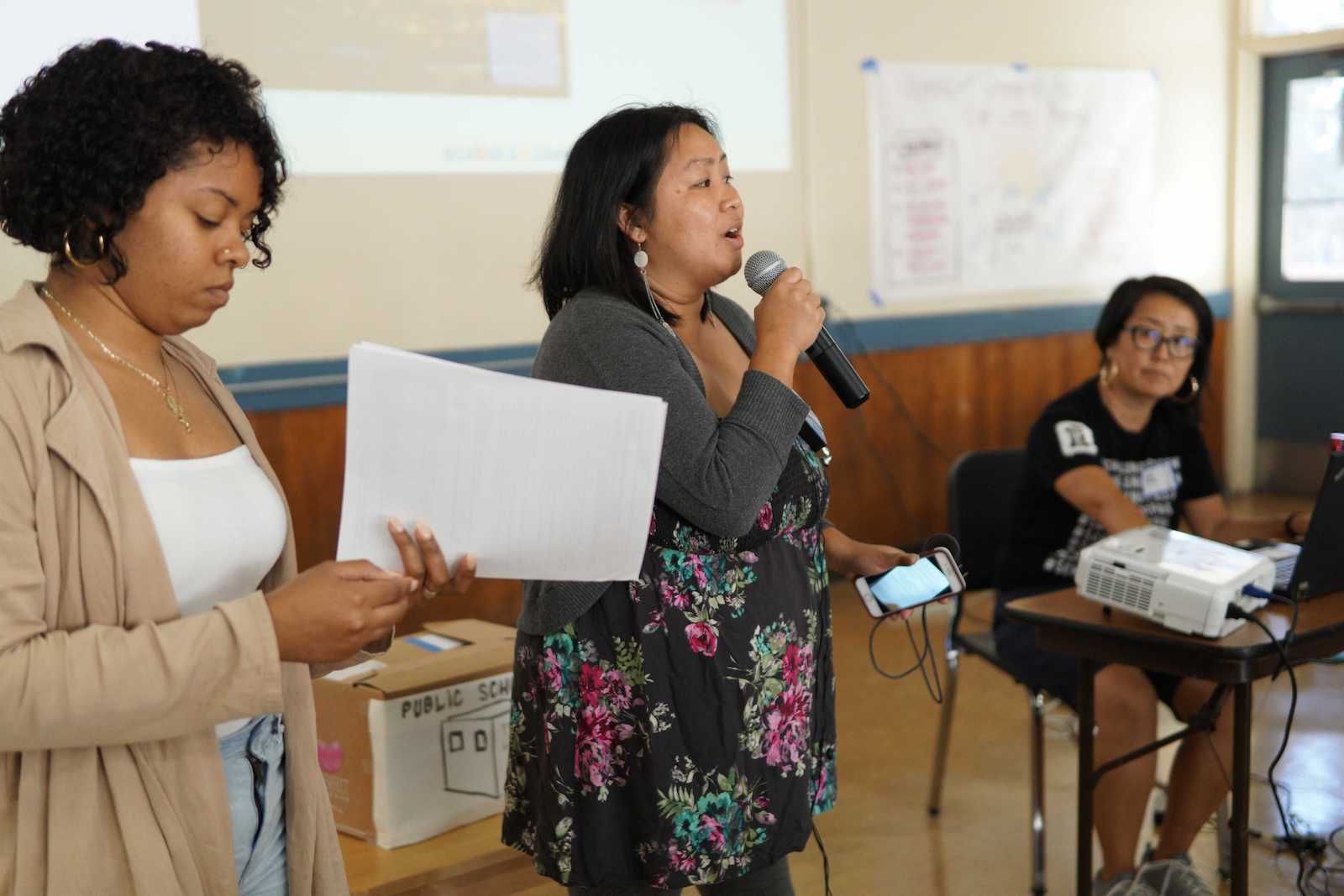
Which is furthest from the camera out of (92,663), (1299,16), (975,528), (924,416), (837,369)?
(1299,16)

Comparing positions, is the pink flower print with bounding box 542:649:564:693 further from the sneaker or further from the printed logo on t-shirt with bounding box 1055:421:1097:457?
the printed logo on t-shirt with bounding box 1055:421:1097:457

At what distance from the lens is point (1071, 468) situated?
264cm

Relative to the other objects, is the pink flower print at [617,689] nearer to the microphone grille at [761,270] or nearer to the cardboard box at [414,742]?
the microphone grille at [761,270]

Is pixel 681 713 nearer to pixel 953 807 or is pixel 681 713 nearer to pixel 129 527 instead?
pixel 129 527

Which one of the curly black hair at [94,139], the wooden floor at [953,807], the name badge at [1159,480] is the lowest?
the wooden floor at [953,807]

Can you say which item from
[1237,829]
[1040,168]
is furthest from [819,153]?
[1237,829]

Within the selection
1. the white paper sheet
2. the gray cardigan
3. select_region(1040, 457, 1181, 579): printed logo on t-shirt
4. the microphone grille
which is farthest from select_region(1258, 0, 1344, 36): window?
the white paper sheet

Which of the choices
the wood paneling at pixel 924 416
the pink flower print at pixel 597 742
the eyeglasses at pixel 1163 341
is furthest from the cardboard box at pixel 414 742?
the wood paneling at pixel 924 416

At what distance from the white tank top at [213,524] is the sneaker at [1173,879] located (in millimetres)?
1780

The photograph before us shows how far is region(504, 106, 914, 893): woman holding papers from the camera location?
4.75ft

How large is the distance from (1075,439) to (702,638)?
145 centimetres

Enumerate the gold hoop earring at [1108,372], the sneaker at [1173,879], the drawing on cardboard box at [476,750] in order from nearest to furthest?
the drawing on cardboard box at [476,750] → the sneaker at [1173,879] → the gold hoop earring at [1108,372]

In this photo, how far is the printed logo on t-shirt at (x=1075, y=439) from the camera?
2648 millimetres

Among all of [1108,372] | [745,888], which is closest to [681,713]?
[745,888]
